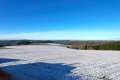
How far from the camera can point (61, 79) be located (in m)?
11.6

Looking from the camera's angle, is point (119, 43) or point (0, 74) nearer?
point (0, 74)

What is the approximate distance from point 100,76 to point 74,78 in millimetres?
1730

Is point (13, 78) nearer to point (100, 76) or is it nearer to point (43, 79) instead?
point (43, 79)

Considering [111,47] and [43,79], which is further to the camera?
[111,47]

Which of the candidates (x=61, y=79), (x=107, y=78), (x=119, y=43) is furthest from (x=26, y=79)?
(x=119, y=43)

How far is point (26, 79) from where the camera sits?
11.8 metres

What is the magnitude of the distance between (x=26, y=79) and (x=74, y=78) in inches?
114

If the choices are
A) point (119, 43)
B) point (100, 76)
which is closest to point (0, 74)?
point (100, 76)

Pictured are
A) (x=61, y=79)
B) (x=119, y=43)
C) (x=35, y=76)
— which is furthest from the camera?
(x=119, y=43)

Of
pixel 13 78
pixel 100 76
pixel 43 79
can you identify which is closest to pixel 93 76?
pixel 100 76

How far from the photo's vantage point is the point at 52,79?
11.7 m

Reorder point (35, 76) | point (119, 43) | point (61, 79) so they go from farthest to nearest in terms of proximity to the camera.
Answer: point (119, 43), point (35, 76), point (61, 79)

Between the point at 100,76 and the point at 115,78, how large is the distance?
989 mm

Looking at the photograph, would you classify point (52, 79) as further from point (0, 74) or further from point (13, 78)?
point (0, 74)
